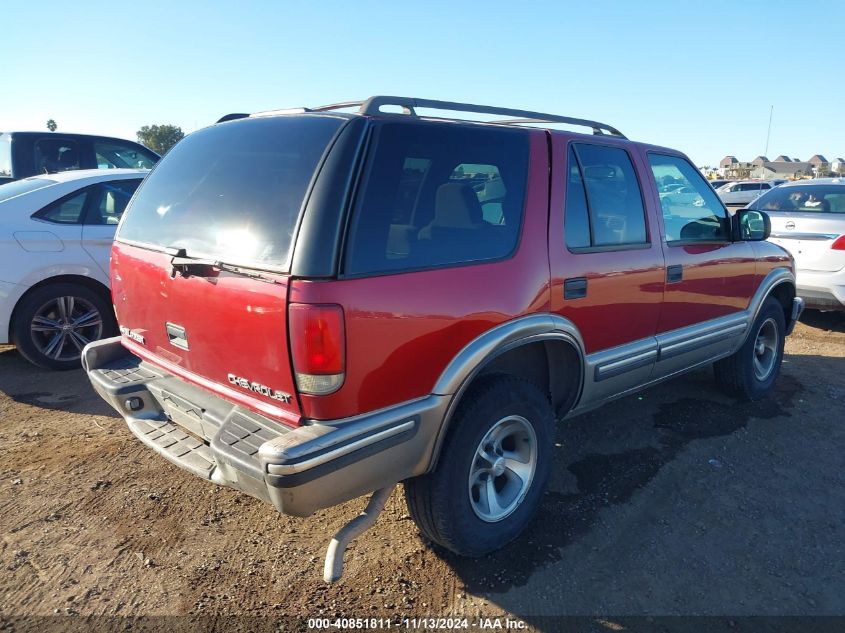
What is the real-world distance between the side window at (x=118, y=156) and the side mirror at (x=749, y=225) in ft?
24.3

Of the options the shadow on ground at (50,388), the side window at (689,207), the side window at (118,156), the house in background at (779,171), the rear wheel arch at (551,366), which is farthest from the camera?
the house in background at (779,171)

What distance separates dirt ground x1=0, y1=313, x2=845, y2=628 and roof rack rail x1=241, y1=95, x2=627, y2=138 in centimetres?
204

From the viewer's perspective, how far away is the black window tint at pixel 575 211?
3.06 m

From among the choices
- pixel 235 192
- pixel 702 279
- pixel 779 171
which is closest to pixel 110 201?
pixel 235 192

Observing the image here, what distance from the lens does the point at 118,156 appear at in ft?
27.3

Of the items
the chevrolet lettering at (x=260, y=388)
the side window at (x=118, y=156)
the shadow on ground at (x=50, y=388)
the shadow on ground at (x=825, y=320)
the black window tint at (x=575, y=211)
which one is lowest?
the shadow on ground at (x=825, y=320)

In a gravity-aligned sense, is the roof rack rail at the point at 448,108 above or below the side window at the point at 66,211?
above

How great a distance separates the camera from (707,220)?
13.5 ft

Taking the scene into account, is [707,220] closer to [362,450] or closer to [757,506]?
[757,506]

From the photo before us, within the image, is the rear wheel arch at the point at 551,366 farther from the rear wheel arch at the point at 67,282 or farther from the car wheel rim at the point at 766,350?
the rear wheel arch at the point at 67,282

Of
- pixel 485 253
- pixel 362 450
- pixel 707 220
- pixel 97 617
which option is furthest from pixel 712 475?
pixel 97 617

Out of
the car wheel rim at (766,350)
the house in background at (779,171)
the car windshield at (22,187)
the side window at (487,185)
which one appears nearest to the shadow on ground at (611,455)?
the car wheel rim at (766,350)

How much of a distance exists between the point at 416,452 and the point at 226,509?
137 centimetres

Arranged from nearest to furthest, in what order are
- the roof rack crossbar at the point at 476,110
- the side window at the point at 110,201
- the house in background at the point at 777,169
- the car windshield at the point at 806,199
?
1. the roof rack crossbar at the point at 476,110
2. the side window at the point at 110,201
3. the car windshield at the point at 806,199
4. the house in background at the point at 777,169
